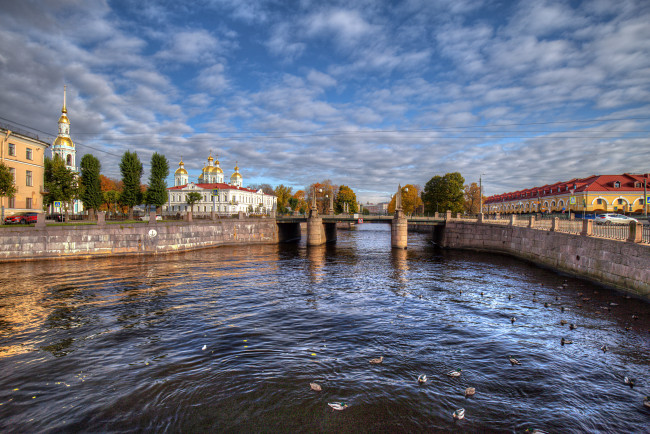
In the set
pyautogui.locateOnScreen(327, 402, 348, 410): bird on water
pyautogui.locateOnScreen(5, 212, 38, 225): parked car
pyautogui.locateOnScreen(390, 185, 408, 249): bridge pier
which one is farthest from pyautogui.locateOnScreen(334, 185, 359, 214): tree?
pyautogui.locateOnScreen(327, 402, 348, 410): bird on water

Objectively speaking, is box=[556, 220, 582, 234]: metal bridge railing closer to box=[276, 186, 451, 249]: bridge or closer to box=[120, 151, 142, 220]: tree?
box=[276, 186, 451, 249]: bridge

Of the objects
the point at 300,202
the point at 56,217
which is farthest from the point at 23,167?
the point at 300,202

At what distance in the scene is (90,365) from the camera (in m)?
8.85

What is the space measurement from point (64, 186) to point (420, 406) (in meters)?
51.1

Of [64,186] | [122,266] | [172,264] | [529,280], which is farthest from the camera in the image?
[64,186]

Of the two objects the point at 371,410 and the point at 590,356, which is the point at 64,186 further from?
the point at 590,356

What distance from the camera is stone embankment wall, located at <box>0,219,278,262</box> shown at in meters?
27.3

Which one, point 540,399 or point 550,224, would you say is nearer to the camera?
point 540,399

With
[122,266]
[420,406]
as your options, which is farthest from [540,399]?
[122,266]

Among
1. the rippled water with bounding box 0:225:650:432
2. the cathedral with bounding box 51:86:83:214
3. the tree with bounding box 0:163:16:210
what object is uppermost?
the cathedral with bounding box 51:86:83:214

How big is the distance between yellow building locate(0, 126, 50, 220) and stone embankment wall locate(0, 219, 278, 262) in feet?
42.5

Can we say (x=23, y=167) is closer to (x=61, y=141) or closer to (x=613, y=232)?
(x=61, y=141)

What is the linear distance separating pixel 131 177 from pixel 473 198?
100 metres

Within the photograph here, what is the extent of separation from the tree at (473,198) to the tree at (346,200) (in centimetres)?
3826
